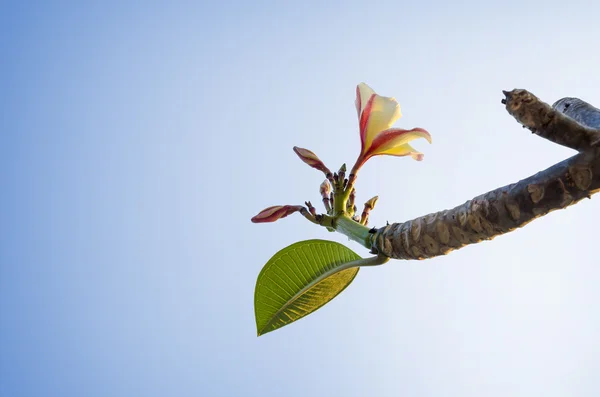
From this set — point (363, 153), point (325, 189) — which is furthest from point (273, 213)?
point (363, 153)

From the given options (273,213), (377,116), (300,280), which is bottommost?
(300,280)

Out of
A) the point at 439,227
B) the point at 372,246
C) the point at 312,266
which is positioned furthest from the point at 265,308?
the point at 439,227

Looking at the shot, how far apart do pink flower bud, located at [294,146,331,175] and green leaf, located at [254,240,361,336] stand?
0.30m

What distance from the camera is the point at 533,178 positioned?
989 mm

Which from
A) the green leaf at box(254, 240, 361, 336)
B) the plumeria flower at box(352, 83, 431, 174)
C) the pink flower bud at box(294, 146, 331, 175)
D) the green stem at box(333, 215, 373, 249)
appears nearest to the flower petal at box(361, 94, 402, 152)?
the plumeria flower at box(352, 83, 431, 174)

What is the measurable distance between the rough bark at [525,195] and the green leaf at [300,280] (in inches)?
10.4

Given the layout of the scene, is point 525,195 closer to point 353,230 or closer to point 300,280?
point 353,230

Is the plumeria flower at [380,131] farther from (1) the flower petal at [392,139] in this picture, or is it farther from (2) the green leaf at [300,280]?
(2) the green leaf at [300,280]

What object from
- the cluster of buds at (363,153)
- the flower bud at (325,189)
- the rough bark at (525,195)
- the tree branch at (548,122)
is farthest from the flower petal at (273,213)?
the tree branch at (548,122)

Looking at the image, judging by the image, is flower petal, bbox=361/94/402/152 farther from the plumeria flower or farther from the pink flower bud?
the pink flower bud

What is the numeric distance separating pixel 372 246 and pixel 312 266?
0.24m

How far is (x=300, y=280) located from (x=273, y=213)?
0.75ft

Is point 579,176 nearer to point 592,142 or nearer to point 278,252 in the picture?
point 592,142

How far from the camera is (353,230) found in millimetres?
1468
